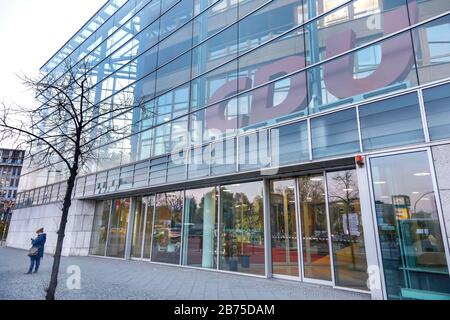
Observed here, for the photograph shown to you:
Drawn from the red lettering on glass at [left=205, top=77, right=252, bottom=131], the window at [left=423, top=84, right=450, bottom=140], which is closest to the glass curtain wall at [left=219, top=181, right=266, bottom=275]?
the red lettering on glass at [left=205, top=77, right=252, bottom=131]

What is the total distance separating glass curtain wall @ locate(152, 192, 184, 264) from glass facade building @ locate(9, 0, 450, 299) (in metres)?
0.08

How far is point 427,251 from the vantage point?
22.1 feet

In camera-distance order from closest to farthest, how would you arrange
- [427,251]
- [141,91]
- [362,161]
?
[427,251] < [362,161] < [141,91]

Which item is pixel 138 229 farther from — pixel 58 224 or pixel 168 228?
pixel 58 224

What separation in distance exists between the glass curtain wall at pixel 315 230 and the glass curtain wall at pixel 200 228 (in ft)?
13.6

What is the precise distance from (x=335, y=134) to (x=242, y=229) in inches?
206

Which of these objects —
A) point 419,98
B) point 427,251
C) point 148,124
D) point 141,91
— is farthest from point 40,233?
point 419,98

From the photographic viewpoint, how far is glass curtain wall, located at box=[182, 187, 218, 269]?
1241 cm

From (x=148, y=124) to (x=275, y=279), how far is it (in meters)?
10.6

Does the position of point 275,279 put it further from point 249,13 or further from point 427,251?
point 249,13

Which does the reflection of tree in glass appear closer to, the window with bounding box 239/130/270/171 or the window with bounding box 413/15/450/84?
the window with bounding box 239/130/270/171

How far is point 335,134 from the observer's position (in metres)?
8.74

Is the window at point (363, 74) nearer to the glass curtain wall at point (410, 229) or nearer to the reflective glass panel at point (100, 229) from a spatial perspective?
the glass curtain wall at point (410, 229)

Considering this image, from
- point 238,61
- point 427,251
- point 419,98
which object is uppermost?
point 238,61
